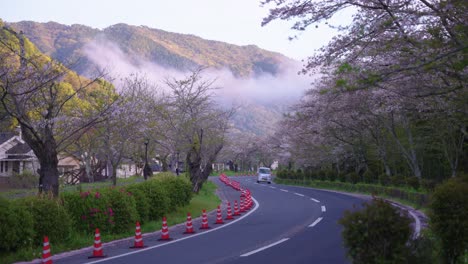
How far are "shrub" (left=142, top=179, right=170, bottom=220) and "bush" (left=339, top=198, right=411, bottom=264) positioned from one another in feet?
42.5

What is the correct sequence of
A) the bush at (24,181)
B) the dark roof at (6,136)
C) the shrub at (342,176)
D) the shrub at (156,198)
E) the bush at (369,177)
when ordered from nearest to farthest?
the shrub at (156,198), the bush at (24,181), the bush at (369,177), the dark roof at (6,136), the shrub at (342,176)

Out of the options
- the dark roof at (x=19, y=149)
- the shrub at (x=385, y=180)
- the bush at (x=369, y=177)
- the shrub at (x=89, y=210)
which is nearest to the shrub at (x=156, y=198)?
the shrub at (x=89, y=210)

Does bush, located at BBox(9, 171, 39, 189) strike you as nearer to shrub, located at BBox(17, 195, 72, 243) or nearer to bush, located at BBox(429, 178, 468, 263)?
shrub, located at BBox(17, 195, 72, 243)

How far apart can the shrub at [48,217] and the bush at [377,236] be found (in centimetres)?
890

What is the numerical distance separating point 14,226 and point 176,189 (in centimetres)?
1073

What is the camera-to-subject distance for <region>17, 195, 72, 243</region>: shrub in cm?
1309

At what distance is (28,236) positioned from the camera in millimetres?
12469

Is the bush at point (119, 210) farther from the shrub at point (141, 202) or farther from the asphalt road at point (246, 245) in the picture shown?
the shrub at point (141, 202)

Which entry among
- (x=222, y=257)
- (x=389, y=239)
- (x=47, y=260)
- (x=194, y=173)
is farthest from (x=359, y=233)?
(x=194, y=173)

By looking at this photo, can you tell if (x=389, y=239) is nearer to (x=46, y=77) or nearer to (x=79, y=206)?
(x=79, y=206)

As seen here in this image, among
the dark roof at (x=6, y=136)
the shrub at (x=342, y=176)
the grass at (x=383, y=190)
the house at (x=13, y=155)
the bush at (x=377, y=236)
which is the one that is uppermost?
the dark roof at (x=6, y=136)

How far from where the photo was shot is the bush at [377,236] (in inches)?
264

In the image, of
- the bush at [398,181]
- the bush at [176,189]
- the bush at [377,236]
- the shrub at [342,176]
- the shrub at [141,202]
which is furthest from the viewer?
the shrub at [342,176]

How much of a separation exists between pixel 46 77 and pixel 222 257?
28.3ft
